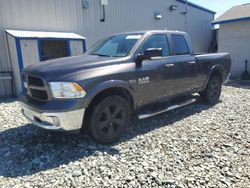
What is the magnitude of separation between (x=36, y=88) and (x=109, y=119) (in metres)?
1.30

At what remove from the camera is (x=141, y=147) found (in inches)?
145

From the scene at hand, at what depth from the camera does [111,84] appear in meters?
3.59

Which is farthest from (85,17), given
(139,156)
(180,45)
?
(139,156)

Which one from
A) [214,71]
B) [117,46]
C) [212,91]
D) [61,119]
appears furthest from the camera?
[212,91]

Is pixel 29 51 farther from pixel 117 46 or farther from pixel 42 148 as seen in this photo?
pixel 42 148

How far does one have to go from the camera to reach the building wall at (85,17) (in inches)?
309

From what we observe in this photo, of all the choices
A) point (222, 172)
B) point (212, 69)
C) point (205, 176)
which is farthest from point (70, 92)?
point (212, 69)

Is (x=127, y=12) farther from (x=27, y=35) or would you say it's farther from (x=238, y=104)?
(x=238, y=104)

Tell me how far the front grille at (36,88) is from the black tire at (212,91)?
4.38 meters

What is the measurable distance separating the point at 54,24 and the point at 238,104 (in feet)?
24.2

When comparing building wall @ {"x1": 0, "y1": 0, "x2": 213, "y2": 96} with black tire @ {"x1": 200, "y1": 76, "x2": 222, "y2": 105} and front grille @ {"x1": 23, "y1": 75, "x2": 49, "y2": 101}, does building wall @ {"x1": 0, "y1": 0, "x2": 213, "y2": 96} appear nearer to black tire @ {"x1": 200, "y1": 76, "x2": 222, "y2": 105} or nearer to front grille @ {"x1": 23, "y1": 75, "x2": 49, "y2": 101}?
front grille @ {"x1": 23, "y1": 75, "x2": 49, "y2": 101}

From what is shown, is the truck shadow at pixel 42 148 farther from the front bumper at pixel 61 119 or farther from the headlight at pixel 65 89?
the headlight at pixel 65 89

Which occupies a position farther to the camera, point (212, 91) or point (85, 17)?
point (85, 17)

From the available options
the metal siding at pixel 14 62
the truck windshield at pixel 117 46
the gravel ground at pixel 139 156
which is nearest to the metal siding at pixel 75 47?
the metal siding at pixel 14 62
